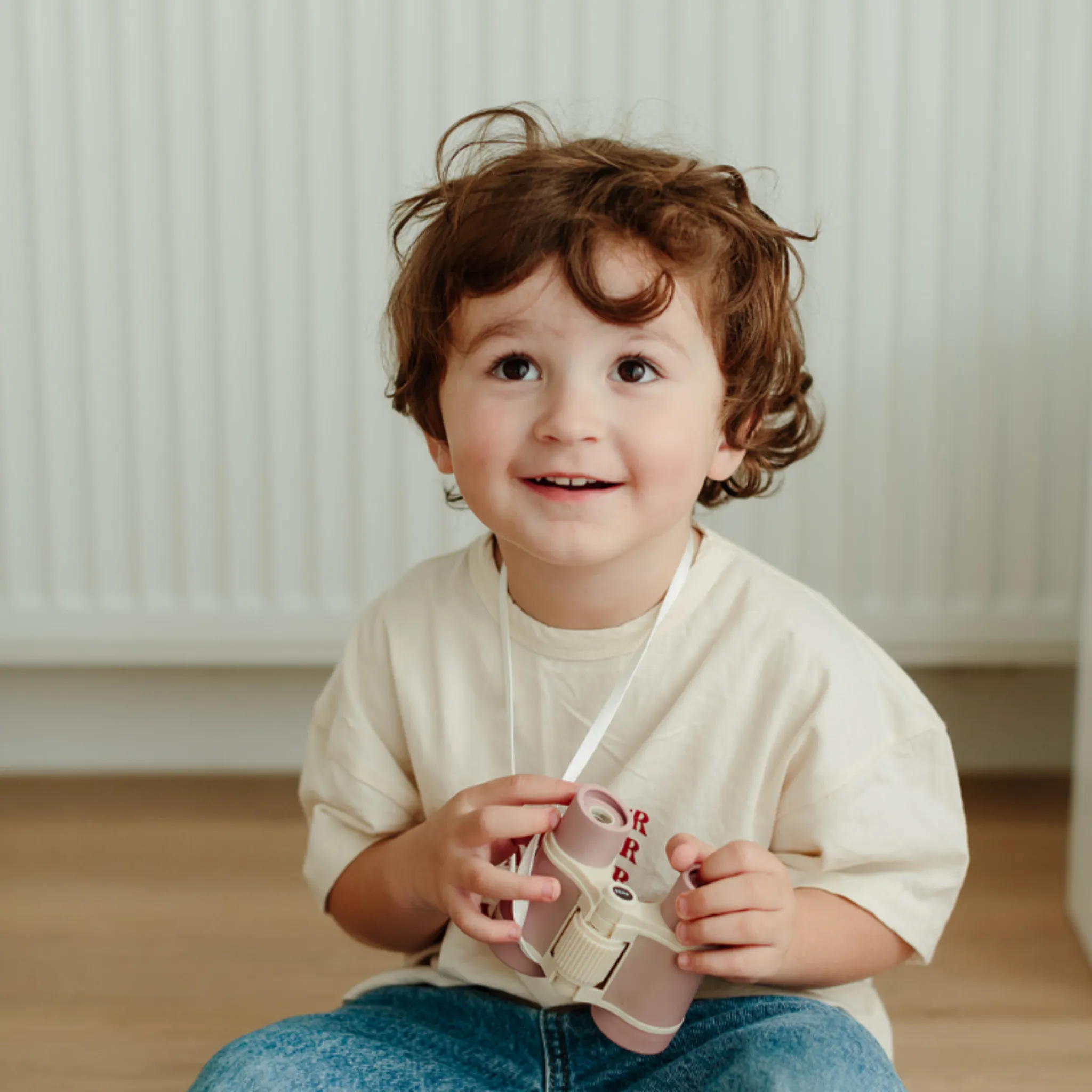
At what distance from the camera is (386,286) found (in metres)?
1.41

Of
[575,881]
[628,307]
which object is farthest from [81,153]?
[575,881]

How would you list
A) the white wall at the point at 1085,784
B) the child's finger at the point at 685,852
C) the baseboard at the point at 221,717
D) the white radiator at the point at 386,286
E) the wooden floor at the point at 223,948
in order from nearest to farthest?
the child's finger at the point at 685,852, the wooden floor at the point at 223,948, the white wall at the point at 1085,784, the white radiator at the point at 386,286, the baseboard at the point at 221,717

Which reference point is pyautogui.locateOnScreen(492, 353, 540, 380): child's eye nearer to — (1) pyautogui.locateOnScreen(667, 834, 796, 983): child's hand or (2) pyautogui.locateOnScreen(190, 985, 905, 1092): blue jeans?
(1) pyautogui.locateOnScreen(667, 834, 796, 983): child's hand

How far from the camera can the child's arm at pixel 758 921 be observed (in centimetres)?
72

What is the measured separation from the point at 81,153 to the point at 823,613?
90 cm

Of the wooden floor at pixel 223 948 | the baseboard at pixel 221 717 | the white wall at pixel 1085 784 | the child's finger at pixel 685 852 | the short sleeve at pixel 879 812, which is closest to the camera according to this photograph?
the child's finger at pixel 685 852

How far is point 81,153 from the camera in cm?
138

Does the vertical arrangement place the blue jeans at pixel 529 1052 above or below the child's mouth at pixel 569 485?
below

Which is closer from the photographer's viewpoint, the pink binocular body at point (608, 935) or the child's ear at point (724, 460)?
the pink binocular body at point (608, 935)

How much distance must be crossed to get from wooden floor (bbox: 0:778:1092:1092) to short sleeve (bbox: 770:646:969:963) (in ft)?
0.89

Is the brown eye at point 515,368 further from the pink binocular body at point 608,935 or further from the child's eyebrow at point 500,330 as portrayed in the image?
the pink binocular body at point 608,935

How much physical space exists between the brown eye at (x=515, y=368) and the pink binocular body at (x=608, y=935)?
0.23 meters

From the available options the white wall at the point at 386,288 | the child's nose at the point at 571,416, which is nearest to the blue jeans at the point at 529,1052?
the child's nose at the point at 571,416

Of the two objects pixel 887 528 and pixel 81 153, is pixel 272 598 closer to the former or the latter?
pixel 81 153
